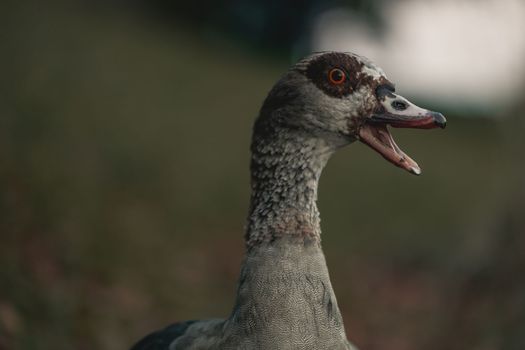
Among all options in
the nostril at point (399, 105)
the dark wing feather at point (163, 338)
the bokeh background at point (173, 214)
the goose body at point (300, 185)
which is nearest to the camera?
the goose body at point (300, 185)

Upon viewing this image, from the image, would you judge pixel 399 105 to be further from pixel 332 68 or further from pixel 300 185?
pixel 300 185

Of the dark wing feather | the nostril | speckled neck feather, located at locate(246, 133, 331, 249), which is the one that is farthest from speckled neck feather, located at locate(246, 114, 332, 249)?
the dark wing feather

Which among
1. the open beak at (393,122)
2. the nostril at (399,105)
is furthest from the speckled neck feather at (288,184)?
the nostril at (399,105)

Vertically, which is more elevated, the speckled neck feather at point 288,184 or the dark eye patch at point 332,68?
the dark eye patch at point 332,68

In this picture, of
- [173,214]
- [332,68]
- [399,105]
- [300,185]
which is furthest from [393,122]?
[173,214]

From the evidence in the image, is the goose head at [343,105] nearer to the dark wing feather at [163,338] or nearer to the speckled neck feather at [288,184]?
the speckled neck feather at [288,184]

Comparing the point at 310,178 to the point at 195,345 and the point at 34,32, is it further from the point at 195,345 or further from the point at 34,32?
the point at 34,32

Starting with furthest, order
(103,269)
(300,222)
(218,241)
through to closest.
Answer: (218,241) < (103,269) < (300,222)

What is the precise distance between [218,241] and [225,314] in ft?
7.17

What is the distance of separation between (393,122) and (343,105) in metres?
0.21

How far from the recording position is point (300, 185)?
3.12 meters

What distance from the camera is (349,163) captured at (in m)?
14.5

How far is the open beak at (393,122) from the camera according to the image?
2.99 meters

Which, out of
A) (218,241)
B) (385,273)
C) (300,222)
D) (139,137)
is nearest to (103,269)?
(218,241)
